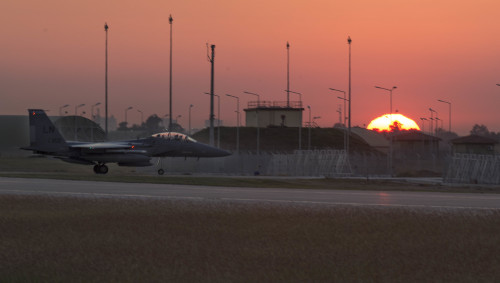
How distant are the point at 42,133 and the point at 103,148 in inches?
167

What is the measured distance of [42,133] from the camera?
48.5 meters

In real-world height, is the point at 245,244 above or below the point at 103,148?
below

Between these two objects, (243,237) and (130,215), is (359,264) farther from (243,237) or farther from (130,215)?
(130,215)

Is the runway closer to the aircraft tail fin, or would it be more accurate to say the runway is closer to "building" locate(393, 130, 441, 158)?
the aircraft tail fin

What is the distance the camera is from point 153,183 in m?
33.9

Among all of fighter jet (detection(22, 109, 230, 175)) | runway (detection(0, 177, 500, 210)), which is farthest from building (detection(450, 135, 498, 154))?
runway (detection(0, 177, 500, 210))

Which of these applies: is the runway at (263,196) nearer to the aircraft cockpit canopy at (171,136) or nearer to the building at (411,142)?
the aircraft cockpit canopy at (171,136)

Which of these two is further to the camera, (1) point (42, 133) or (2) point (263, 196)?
(1) point (42, 133)

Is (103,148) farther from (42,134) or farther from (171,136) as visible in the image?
(171,136)

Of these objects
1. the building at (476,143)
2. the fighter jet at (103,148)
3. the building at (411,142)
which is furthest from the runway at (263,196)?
the building at (411,142)

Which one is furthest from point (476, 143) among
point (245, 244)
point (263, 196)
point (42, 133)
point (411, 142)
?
point (245, 244)

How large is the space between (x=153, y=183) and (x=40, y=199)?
396 inches

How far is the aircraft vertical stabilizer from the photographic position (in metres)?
48.5

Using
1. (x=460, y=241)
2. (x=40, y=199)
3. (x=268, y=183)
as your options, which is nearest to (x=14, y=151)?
(x=268, y=183)
